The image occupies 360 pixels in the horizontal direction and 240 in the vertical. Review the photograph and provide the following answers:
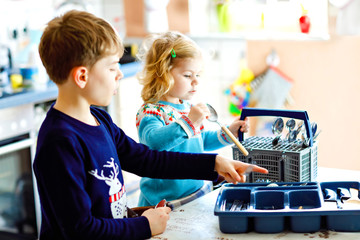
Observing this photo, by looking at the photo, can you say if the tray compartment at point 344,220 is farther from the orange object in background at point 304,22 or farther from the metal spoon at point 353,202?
the orange object in background at point 304,22

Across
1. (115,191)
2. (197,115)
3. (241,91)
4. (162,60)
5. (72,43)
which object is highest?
(72,43)

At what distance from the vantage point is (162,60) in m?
1.79

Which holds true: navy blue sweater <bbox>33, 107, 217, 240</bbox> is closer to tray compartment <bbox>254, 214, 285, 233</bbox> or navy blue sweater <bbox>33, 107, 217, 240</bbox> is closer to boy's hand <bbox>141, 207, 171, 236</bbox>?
boy's hand <bbox>141, 207, 171, 236</bbox>

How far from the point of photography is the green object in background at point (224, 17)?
3.62m

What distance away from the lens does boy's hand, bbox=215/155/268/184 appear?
1.40m

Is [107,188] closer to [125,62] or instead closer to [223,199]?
[223,199]

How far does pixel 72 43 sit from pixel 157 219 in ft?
1.54

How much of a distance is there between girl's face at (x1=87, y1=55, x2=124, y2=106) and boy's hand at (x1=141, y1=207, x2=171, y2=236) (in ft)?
0.98

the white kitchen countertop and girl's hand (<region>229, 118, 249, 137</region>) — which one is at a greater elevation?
girl's hand (<region>229, 118, 249, 137</region>)

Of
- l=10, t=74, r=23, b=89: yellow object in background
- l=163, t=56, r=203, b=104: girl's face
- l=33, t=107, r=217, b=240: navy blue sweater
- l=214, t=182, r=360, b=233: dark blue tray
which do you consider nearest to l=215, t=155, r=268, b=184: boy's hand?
l=214, t=182, r=360, b=233: dark blue tray

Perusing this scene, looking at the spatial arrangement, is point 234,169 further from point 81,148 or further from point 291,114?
point 81,148

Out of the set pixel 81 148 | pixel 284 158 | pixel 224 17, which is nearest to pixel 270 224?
pixel 284 158

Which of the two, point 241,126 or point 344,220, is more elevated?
point 241,126

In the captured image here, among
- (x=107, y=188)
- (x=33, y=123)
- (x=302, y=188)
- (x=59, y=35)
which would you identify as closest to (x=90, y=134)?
(x=107, y=188)
